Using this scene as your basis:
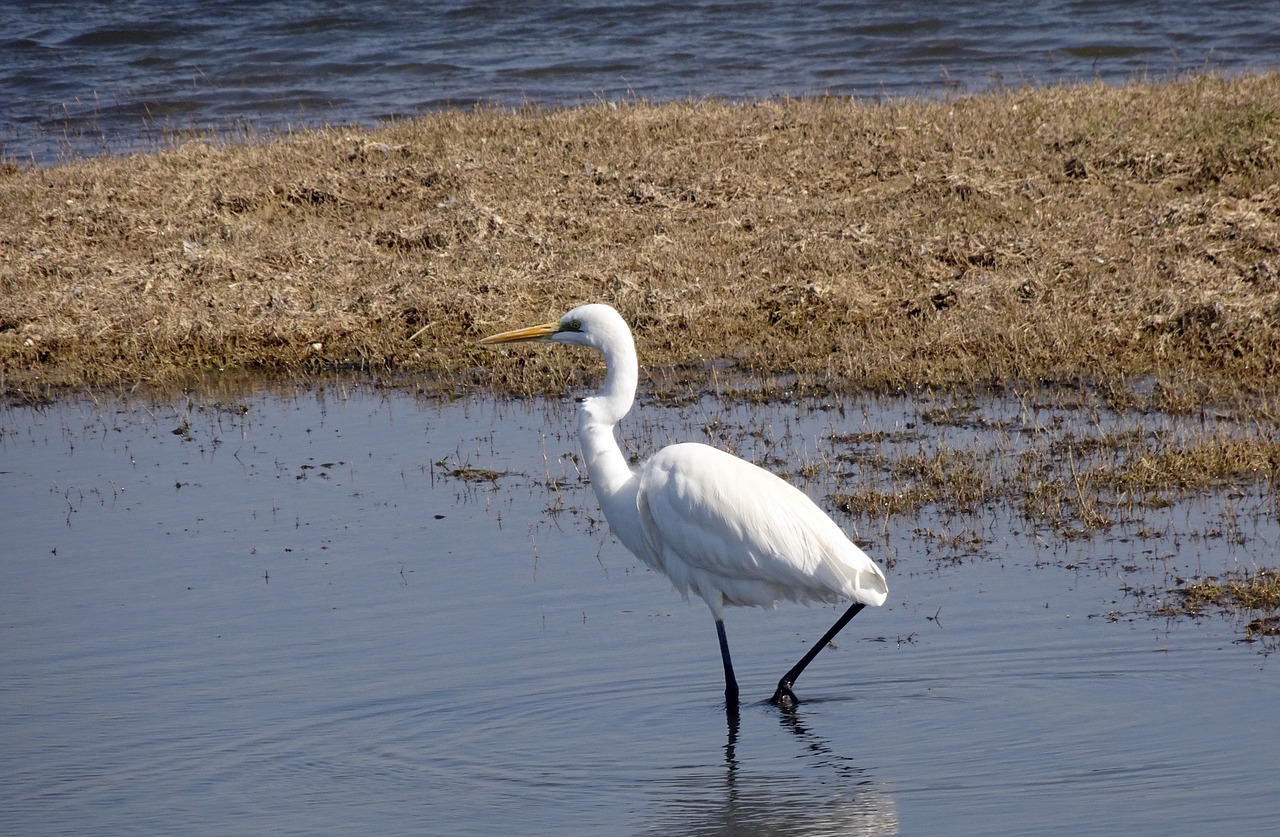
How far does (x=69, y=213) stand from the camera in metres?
13.6

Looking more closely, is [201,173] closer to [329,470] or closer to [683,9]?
[329,470]

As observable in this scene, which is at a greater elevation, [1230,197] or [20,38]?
[20,38]

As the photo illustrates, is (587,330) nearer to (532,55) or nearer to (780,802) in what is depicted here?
(780,802)

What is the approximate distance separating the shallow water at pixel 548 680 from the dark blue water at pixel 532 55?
1242cm

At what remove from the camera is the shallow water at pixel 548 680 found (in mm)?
4977

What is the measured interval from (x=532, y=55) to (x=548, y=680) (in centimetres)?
1992

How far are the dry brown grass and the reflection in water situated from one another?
13.7 feet

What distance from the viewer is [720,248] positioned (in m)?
11.8

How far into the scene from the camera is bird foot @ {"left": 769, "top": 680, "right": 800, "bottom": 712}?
18.9ft

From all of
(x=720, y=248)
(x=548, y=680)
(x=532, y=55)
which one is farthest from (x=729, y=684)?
(x=532, y=55)

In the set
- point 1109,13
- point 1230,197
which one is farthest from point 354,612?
point 1109,13

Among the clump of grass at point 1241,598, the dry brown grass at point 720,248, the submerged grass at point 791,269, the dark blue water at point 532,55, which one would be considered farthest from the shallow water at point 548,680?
the dark blue water at point 532,55

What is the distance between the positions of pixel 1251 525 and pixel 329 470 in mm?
4730

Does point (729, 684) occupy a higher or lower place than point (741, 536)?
lower
